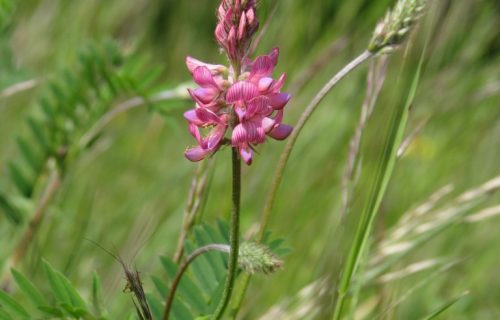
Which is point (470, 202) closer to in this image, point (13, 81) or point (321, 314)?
point (321, 314)

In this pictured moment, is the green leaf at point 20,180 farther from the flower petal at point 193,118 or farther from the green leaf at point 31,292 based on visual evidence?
the flower petal at point 193,118

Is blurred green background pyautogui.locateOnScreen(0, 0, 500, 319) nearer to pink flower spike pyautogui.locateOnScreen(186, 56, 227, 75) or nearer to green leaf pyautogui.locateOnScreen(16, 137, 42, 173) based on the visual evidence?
green leaf pyautogui.locateOnScreen(16, 137, 42, 173)

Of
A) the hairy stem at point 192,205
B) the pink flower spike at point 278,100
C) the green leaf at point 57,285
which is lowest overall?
the pink flower spike at point 278,100

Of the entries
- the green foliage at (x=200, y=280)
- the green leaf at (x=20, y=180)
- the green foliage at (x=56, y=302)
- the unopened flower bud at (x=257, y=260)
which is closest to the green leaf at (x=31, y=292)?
the green foliage at (x=56, y=302)

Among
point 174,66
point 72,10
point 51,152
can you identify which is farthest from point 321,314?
point 174,66

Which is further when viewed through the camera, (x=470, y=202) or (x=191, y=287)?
(x=470, y=202)

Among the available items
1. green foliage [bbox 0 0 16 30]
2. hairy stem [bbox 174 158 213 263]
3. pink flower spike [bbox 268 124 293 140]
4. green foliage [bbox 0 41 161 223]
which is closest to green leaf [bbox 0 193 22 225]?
green foliage [bbox 0 41 161 223]
